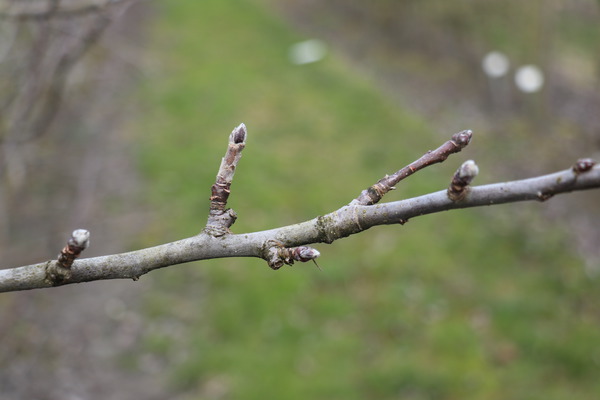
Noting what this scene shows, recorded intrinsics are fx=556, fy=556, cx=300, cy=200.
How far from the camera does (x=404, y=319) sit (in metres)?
5.77

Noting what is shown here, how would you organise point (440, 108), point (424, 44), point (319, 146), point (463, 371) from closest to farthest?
point (463, 371), point (319, 146), point (440, 108), point (424, 44)

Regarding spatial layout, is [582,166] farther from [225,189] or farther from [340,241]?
[340,241]

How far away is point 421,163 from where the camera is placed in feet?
4.18

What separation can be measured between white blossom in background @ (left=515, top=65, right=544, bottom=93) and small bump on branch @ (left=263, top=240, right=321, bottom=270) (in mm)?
9452

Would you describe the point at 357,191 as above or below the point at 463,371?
above

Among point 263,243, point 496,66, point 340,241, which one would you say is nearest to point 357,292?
point 340,241

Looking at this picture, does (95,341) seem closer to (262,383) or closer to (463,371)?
(262,383)

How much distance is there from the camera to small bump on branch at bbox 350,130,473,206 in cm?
121

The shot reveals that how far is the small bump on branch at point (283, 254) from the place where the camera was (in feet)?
3.92

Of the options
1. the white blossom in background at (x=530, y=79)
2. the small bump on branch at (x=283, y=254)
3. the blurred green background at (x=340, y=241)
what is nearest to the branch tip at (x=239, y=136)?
the small bump on branch at (x=283, y=254)

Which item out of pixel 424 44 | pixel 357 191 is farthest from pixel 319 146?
pixel 424 44

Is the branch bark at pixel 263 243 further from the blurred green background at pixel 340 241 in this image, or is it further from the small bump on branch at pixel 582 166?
the blurred green background at pixel 340 241

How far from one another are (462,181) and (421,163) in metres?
0.19

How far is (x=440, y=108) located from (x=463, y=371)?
22.7 feet
